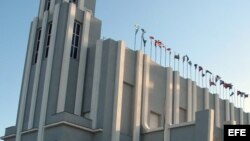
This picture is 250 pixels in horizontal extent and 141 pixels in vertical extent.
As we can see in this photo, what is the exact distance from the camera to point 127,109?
4475 centimetres

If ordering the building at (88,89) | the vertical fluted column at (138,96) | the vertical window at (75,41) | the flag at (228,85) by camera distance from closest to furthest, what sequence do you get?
the building at (88,89), the vertical fluted column at (138,96), the vertical window at (75,41), the flag at (228,85)

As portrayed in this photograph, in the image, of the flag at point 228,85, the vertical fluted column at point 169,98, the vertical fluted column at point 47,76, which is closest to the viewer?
the vertical fluted column at point 47,76

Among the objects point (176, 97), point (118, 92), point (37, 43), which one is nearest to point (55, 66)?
point (37, 43)

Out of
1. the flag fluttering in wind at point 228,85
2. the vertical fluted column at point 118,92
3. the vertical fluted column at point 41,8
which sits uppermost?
the vertical fluted column at point 41,8

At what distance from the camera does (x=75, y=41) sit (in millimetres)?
47000

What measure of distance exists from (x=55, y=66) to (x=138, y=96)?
865cm

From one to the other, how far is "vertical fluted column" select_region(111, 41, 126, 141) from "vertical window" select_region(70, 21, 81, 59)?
4.56 metres

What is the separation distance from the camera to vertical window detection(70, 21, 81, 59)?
1828 inches

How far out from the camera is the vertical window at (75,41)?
46.4 metres

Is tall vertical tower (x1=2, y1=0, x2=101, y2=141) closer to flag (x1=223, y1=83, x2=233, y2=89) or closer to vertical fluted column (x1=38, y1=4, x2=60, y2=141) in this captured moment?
vertical fluted column (x1=38, y1=4, x2=60, y2=141)

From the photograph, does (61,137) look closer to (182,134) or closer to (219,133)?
(182,134)

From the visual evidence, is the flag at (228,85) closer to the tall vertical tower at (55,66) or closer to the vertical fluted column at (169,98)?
the vertical fluted column at (169,98)

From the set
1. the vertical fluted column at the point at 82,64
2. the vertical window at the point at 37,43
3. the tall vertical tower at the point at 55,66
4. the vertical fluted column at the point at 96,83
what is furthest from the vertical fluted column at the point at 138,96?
the vertical window at the point at 37,43

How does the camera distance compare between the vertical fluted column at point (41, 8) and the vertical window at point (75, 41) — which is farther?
the vertical fluted column at point (41, 8)
